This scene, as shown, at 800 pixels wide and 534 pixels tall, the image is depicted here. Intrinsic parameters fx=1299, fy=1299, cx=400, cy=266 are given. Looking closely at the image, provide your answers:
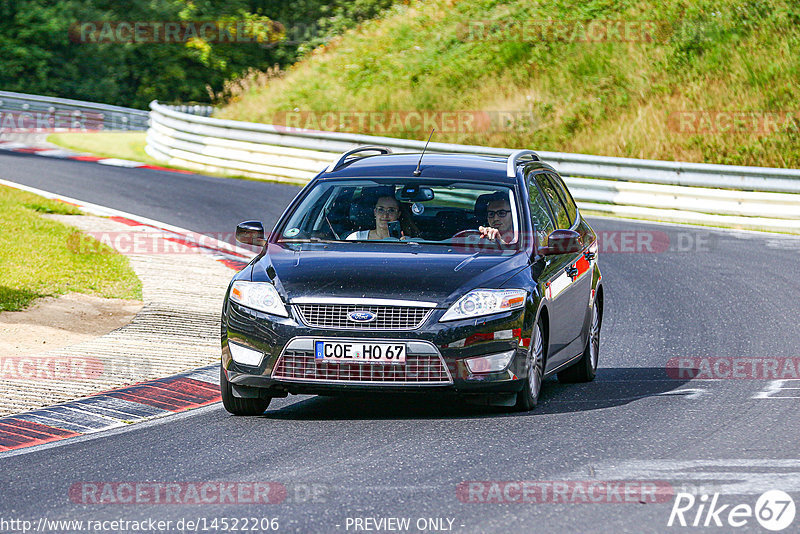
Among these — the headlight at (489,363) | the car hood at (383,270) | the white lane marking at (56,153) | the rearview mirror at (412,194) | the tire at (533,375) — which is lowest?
the white lane marking at (56,153)

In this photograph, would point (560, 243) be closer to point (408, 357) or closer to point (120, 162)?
point (408, 357)

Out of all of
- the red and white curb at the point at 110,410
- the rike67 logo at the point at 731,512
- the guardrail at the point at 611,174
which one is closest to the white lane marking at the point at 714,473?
the rike67 logo at the point at 731,512

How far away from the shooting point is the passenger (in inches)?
368

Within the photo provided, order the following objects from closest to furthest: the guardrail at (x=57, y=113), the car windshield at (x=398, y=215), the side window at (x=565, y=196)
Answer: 1. the car windshield at (x=398, y=215)
2. the side window at (x=565, y=196)
3. the guardrail at (x=57, y=113)

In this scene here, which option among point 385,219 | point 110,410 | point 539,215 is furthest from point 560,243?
point 110,410

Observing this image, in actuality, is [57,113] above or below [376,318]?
below

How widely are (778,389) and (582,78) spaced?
2267 cm

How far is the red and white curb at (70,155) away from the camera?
28578 mm

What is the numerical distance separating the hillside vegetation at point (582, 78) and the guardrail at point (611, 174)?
11.5 ft

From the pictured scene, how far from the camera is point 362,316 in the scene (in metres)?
8.02

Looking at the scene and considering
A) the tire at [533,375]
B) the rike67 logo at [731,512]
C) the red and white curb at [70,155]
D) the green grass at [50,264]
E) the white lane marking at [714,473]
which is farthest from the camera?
the red and white curb at [70,155]

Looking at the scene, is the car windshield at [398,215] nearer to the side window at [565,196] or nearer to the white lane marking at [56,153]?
the side window at [565,196]

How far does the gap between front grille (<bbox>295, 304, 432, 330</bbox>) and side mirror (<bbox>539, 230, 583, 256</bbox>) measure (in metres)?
1.45

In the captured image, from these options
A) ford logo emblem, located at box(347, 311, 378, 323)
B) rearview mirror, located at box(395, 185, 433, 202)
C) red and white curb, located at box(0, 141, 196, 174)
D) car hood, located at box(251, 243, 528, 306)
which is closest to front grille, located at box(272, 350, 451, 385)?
ford logo emblem, located at box(347, 311, 378, 323)
